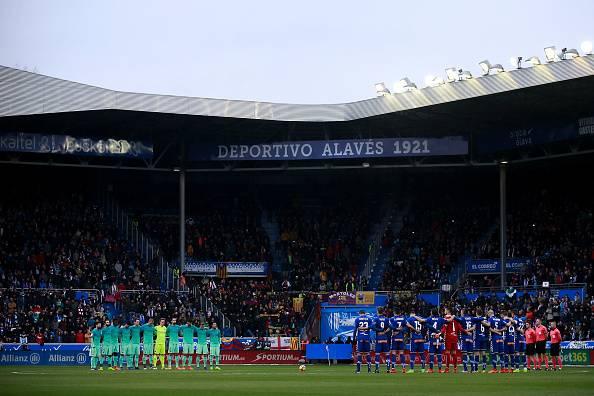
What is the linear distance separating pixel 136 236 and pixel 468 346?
3082cm

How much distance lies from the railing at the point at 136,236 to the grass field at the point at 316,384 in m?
26.0

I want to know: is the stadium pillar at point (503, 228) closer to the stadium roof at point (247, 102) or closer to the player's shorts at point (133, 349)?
the stadium roof at point (247, 102)

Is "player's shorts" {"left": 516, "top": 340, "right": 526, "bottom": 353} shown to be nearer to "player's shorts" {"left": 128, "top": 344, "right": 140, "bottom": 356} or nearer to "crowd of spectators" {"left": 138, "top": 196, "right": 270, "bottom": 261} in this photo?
"player's shorts" {"left": 128, "top": 344, "right": 140, "bottom": 356}

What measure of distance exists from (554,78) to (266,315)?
19.5 meters

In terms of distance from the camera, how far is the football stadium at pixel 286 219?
5144cm

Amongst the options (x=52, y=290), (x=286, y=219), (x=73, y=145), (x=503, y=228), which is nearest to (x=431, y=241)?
(x=503, y=228)

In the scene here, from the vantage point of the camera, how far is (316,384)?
3059 centimetres

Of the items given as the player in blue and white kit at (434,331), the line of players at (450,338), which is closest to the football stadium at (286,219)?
the player in blue and white kit at (434,331)

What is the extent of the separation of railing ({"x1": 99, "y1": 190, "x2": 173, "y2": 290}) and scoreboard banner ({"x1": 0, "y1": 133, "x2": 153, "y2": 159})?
21.1 feet

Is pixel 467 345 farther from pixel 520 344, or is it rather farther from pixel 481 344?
pixel 520 344

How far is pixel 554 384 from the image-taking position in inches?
1165

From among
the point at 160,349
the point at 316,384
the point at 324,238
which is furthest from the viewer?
the point at 324,238

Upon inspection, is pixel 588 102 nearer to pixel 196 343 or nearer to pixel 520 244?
pixel 520 244

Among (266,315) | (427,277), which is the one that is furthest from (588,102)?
(266,315)
